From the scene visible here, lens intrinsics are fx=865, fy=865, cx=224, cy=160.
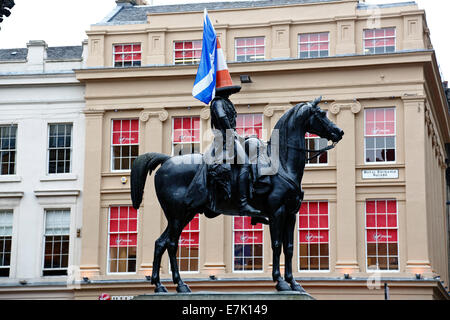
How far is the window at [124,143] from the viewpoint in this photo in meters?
37.1

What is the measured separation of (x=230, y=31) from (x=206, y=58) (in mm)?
22442

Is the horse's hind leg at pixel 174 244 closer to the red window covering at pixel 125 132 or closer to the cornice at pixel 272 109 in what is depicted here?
the cornice at pixel 272 109

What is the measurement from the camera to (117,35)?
38.2 meters

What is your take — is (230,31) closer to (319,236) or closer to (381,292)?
(319,236)

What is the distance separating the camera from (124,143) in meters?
37.2

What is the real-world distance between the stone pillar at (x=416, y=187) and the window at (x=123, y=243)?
11.2 metres

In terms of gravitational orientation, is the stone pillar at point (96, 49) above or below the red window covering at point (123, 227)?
above

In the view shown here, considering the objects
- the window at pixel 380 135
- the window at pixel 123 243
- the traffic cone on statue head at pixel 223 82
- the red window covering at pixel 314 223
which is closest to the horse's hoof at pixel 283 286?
the traffic cone on statue head at pixel 223 82

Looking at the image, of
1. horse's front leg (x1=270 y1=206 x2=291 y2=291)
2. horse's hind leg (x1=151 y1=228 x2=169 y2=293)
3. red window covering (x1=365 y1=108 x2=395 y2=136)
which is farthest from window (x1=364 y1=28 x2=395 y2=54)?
horse's hind leg (x1=151 y1=228 x2=169 y2=293)

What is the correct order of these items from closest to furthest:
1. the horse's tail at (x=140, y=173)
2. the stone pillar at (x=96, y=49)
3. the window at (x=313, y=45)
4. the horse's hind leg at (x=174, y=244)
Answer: the horse's hind leg at (x=174, y=244) < the horse's tail at (x=140, y=173) < the window at (x=313, y=45) < the stone pillar at (x=96, y=49)

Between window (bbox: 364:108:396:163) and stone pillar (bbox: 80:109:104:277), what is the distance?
37.1 ft

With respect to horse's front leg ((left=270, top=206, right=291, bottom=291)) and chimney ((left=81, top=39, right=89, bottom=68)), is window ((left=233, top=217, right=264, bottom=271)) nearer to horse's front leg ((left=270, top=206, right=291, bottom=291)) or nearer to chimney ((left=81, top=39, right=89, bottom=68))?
chimney ((left=81, top=39, right=89, bottom=68))

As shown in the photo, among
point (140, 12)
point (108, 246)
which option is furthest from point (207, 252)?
point (140, 12)
